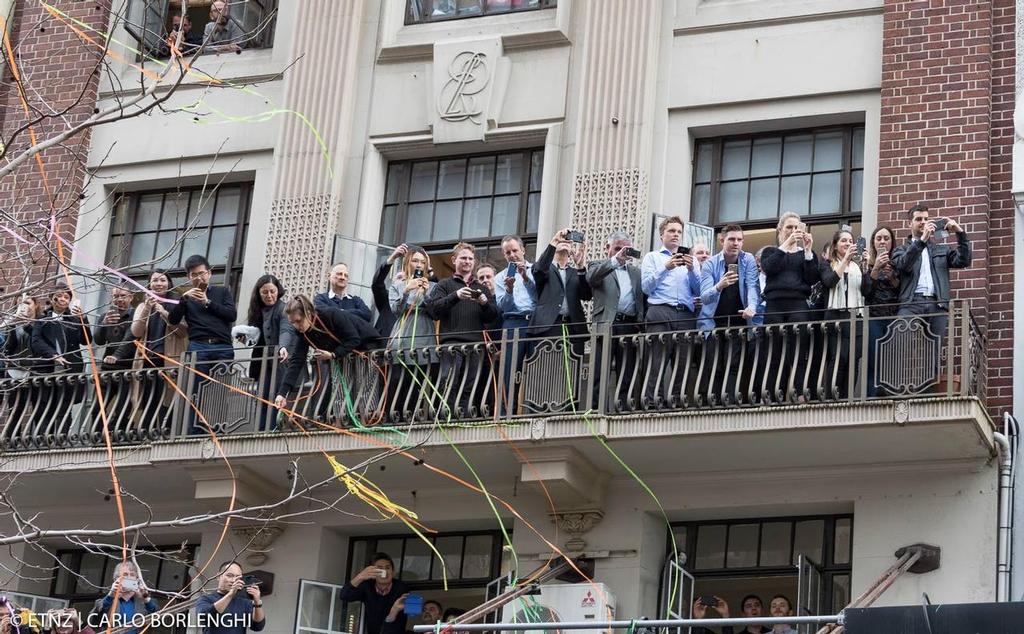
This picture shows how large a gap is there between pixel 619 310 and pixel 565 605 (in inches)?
105

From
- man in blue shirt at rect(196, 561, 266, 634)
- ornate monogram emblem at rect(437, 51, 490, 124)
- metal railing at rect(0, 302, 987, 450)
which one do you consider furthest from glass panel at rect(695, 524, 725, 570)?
ornate monogram emblem at rect(437, 51, 490, 124)

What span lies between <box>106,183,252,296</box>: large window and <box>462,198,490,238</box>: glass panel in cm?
250

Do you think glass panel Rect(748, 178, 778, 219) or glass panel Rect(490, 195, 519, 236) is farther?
glass panel Rect(490, 195, 519, 236)

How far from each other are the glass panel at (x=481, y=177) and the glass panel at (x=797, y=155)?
3100 millimetres

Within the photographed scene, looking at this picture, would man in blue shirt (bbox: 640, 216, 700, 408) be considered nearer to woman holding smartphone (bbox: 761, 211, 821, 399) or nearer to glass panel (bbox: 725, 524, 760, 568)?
woman holding smartphone (bbox: 761, 211, 821, 399)

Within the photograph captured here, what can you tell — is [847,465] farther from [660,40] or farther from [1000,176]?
[660,40]

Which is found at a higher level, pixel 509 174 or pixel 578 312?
pixel 509 174

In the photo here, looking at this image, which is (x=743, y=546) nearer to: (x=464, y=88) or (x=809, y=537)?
(x=809, y=537)

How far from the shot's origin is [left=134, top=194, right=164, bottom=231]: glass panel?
21297 millimetres

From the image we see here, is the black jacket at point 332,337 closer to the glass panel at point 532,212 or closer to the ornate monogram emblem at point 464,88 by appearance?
the glass panel at point 532,212

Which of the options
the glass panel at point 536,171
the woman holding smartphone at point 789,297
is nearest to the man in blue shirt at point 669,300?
the woman holding smartphone at point 789,297

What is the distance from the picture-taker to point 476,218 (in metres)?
19.9

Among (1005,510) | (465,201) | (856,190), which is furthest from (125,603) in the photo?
(856,190)

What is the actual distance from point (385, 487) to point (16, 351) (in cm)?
409
